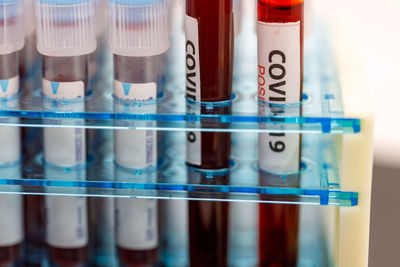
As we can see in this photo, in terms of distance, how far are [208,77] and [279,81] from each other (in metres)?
0.07

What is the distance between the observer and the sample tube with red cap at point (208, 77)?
68 cm

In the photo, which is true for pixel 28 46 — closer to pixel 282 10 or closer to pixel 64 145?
pixel 64 145

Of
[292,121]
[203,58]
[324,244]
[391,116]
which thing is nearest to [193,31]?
[203,58]

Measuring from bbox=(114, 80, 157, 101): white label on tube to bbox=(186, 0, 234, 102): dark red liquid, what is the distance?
0.05 m

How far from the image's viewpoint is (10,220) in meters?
0.77

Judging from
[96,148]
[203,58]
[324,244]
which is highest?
[203,58]

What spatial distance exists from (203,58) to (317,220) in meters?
0.28

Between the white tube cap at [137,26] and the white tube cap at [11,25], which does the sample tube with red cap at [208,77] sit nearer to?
the white tube cap at [137,26]

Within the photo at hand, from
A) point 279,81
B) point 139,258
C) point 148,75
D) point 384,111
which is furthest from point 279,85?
point 384,111

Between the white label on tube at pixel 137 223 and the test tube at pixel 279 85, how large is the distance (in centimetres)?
11

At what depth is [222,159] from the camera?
0.73 metres

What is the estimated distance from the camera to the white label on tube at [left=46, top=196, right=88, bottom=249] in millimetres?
765

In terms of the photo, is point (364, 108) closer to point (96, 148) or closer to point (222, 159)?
point (222, 159)

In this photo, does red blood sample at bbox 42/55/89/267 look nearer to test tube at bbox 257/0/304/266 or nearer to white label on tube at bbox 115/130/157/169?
white label on tube at bbox 115/130/157/169
